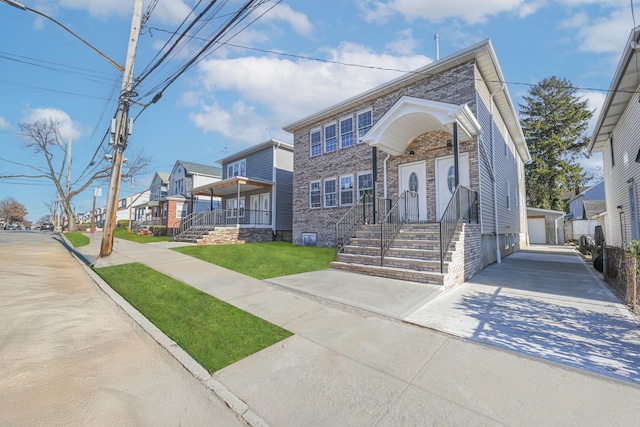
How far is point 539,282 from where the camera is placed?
732 centimetres

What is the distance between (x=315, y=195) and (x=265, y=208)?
559 centimetres

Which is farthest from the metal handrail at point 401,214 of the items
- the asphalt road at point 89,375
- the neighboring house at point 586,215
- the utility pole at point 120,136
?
the neighboring house at point 586,215

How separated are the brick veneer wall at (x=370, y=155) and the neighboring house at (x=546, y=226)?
19700mm

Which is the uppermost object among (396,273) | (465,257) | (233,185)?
(233,185)

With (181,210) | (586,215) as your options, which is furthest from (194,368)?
(586,215)

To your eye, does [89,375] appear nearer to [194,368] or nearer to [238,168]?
[194,368]

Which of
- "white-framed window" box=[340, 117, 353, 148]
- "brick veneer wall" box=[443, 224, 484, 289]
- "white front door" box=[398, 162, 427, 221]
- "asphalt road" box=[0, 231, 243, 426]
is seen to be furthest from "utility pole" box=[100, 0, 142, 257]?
"brick veneer wall" box=[443, 224, 484, 289]

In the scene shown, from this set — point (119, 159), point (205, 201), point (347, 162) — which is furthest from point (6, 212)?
point (347, 162)

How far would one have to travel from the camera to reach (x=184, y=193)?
28.0 meters

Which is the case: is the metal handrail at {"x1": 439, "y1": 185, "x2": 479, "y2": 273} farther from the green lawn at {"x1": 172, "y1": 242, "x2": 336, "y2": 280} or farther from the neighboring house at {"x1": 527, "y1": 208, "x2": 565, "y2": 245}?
the neighboring house at {"x1": 527, "y1": 208, "x2": 565, "y2": 245}

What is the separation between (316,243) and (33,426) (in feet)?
40.4

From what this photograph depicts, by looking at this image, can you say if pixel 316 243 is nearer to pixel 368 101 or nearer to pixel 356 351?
pixel 368 101

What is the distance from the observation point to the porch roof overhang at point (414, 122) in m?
8.30

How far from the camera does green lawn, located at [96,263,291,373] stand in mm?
3576
